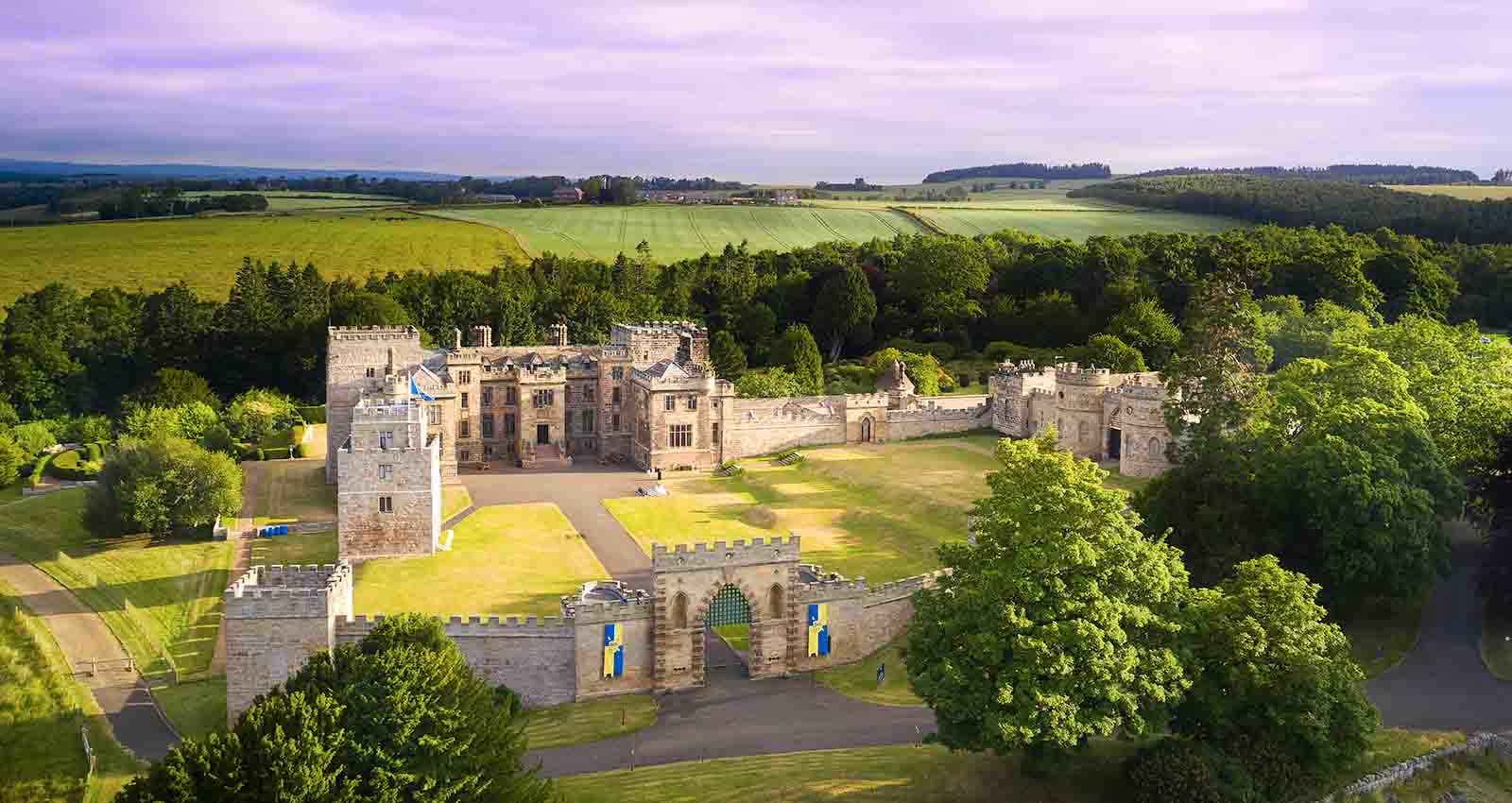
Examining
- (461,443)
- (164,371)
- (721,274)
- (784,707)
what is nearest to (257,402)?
(164,371)

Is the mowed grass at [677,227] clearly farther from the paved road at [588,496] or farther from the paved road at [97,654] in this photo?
the paved road at [97,654]

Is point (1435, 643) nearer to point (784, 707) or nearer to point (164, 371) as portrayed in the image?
point (784, 707)

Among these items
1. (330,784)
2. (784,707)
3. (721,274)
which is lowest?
(784,707)

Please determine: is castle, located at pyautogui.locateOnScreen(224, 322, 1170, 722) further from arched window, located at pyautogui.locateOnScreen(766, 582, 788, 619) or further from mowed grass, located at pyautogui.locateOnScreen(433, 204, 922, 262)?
mowed grass, located at pyautogui.locateOnScreen(433, 204, 922, 262)

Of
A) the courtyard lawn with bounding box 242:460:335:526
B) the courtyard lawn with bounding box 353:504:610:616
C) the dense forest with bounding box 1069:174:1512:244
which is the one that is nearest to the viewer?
the courtyard lawn with bounding box 353:504:610:616

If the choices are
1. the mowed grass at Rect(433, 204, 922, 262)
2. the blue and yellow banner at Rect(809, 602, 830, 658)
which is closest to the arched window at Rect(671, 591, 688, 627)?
the blue and yellow banner at Rect(809, 602, 830, 658)

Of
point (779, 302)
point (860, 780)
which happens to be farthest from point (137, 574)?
point (779, 302)

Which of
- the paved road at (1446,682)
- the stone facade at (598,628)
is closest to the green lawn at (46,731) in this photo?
the stone facade at (598,628)
